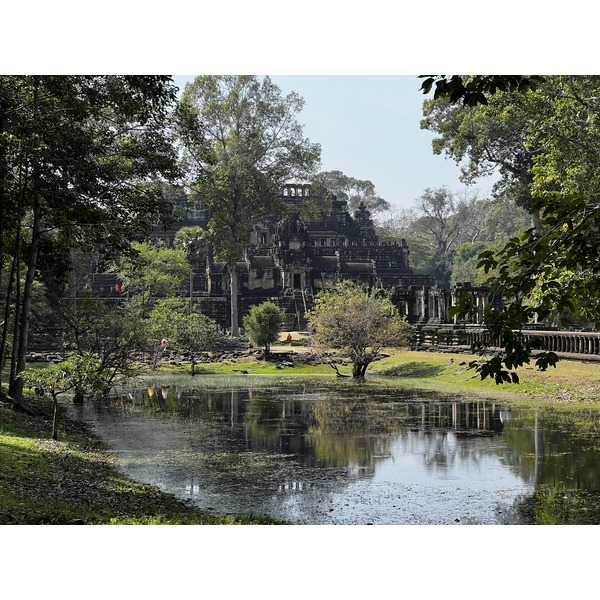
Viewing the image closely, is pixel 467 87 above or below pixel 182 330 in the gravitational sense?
above

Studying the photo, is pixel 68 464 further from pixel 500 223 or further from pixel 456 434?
pixel 500 223

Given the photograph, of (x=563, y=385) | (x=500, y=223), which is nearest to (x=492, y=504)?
(x=563, y=385)

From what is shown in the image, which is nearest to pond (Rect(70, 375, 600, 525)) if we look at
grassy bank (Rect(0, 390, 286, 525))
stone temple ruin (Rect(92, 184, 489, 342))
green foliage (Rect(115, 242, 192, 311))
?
grassy bank (Rect(0, 390, 286, 525))

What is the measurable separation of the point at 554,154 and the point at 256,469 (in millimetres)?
13553

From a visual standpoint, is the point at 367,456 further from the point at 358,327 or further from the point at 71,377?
the point at 358,327

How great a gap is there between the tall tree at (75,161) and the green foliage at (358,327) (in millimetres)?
13269

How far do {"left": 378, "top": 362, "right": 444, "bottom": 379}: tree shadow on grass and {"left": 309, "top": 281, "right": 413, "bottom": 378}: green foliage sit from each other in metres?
1.06

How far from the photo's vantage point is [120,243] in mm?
16312

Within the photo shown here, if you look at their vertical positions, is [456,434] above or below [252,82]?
below

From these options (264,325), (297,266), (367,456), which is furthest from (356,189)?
(367,456)

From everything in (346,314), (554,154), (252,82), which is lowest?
(346,314)

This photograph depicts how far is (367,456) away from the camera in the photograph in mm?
12617

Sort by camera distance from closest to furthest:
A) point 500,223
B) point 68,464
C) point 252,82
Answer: point 68,464 → point 252,82 → point 500,223

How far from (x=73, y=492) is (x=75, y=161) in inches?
297
